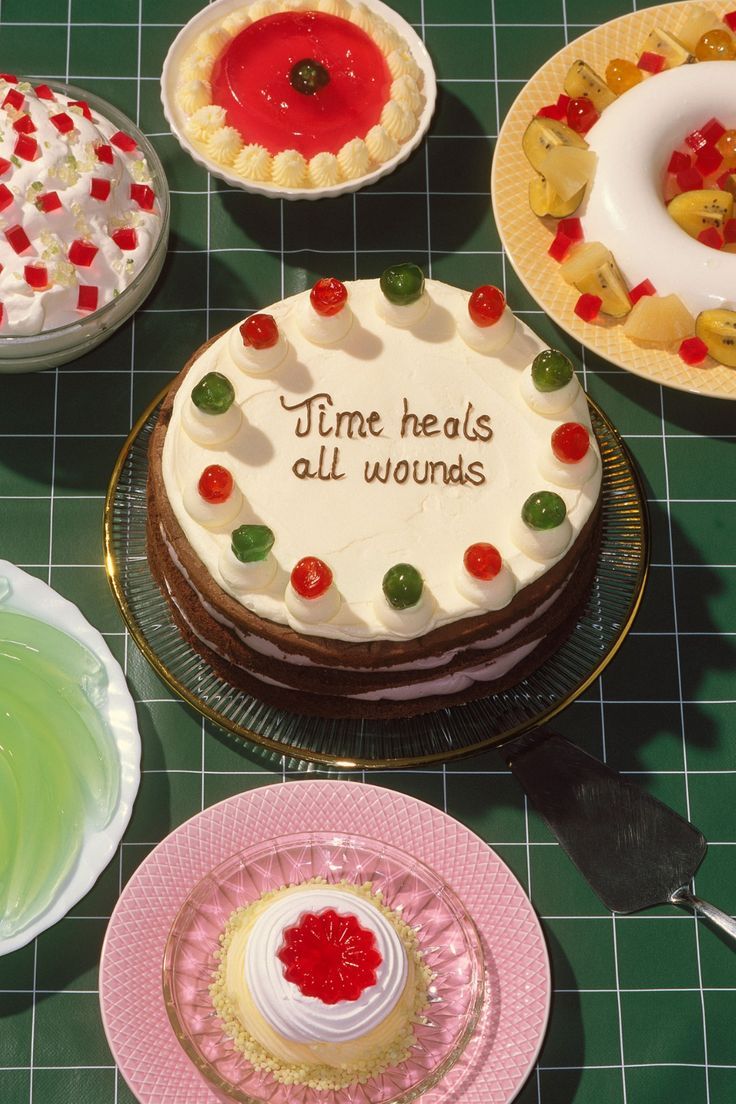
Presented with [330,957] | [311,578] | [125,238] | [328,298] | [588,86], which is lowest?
[330,957]

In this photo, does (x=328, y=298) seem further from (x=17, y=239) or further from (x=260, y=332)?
(x=17, y=239)

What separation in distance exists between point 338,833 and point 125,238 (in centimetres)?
169

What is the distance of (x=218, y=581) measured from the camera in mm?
2910

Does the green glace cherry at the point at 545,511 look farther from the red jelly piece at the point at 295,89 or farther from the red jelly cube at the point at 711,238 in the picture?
the red jelly piece at the point at 295,89

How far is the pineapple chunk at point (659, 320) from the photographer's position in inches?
134

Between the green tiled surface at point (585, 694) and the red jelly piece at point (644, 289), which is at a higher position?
the red jelly piece at point (644, 289)

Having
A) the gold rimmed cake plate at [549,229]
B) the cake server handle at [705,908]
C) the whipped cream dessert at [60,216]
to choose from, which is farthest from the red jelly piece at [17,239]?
the cake server handle at [705,908]

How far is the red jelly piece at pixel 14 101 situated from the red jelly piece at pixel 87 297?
1.69 ft

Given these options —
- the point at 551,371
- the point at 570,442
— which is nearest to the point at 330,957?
the point at 570,442

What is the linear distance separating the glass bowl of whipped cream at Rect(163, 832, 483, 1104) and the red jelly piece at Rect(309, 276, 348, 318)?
1.31 metres

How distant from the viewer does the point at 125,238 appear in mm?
3398

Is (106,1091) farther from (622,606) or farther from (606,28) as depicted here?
(606,28)

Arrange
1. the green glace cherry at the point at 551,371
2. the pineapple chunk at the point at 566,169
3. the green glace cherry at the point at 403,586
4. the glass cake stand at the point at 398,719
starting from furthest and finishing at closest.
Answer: the pineapple chunk at the point at 566,169 < the glass cake stand at the point at 398,719 < the green glace cherry at the point at 551,371 < the green glace cherry at the point at 403,586

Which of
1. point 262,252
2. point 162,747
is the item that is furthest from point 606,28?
point 162,747
